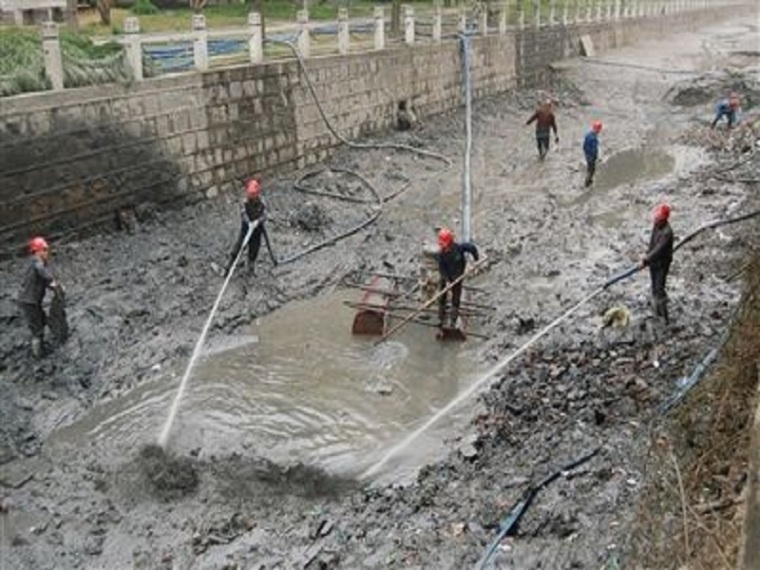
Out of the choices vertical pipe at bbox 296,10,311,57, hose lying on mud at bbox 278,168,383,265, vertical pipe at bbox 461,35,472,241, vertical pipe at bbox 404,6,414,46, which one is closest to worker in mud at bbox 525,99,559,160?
vertical pipe at bbox 461,35,472,241

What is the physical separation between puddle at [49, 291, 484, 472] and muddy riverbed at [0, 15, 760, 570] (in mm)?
36

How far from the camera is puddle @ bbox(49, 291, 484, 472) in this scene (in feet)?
33.5

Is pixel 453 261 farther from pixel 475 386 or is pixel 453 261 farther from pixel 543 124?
pixel 543 124

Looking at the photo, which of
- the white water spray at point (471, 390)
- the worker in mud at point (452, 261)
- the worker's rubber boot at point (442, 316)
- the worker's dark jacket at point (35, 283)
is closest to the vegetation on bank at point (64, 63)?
the worker's dark jacket at point (35, 283)

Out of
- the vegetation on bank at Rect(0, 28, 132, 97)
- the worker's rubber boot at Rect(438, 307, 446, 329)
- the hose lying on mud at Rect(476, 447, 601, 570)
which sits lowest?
the hose lying on mud at Rect(476, 447, 601, 570)

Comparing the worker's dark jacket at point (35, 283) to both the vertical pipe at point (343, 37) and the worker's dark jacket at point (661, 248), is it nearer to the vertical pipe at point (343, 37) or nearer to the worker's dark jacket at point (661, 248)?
the worker's dark jacket at point (661, 248)

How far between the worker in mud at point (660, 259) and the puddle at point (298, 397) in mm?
2723

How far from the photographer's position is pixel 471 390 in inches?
453

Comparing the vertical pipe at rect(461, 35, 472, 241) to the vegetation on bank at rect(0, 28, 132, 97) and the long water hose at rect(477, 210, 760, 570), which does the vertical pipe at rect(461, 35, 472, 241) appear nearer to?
the vegetation on bank at rect(0, 28, 132, 97)

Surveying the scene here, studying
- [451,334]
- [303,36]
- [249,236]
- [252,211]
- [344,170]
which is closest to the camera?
[451,334]

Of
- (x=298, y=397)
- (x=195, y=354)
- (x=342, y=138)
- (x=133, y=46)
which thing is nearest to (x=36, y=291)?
(x=195, y=354)

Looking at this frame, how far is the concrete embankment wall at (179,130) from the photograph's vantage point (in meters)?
13.4

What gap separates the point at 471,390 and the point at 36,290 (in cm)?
550

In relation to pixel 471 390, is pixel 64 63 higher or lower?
higher
